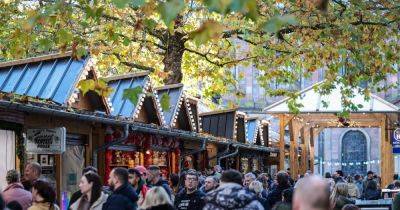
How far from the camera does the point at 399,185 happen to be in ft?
75.7

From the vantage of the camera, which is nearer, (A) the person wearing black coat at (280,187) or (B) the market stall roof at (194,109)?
(A) the person wearing black coat at (280,187)

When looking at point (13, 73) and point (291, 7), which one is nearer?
point (13, 73)

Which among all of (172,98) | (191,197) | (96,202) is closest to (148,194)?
(96,202)

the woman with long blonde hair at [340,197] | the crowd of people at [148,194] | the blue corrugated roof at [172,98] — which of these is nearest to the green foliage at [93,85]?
the crowd of people at [148,194]

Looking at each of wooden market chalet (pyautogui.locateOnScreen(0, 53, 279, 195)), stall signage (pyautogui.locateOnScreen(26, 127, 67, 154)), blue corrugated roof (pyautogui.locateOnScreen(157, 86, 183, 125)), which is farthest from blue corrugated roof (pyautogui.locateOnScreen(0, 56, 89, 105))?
blue corrugated roof (pyautogui.locateOnScreen(157, 86, 183, 125))

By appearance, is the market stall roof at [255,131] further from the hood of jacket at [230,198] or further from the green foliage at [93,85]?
the hood of jacket at [230,198]

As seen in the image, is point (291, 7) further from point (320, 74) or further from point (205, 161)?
point (320, 74)

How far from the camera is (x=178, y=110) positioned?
24.9m

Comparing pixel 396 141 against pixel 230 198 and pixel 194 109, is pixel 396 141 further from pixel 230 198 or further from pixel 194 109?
pixel 230 198

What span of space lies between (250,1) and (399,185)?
17.9 meters

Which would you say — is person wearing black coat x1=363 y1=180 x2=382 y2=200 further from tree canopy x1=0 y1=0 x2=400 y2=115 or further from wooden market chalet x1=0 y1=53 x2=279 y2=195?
wooden market chalet x1=0 y1=53 x2=279 y2=195

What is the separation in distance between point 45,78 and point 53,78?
0.26m

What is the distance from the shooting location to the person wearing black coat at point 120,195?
10361mm

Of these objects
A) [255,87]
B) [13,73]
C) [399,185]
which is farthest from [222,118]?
[255,87]
